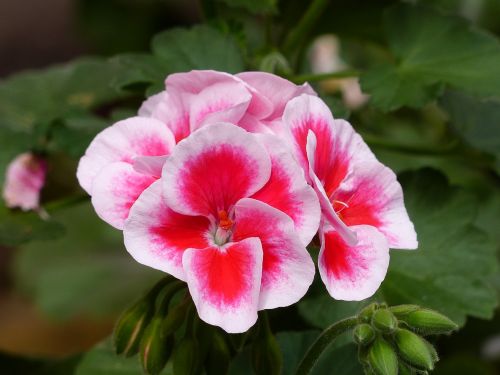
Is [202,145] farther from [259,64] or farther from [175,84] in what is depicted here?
[259,64]

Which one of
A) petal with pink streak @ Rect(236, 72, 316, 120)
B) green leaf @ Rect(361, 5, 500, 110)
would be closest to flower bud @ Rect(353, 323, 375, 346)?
petal with pink streak @ Rect(236, 72, 316, 120)

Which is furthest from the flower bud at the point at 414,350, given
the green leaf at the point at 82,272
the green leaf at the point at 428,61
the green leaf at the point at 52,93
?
the green leaf at the point at 82,272

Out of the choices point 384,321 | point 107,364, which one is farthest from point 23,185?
point 384,321

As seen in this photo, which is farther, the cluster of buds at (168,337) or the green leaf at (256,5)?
the green leaf at (256,5)

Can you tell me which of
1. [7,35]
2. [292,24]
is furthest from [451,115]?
[7,35]

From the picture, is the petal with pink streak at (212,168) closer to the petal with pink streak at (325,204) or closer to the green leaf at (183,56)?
the petal with pink streak at (325,204)

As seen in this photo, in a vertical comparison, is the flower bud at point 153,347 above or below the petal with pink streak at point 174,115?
below
